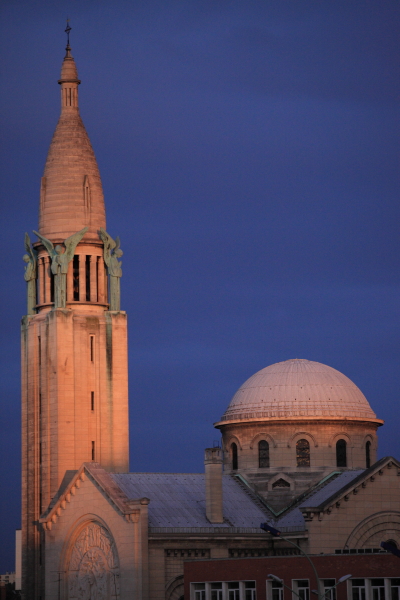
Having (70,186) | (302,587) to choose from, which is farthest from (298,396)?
(302,587)

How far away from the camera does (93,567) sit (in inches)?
3681

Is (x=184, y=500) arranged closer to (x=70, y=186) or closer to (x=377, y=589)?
(x=377, y=589)

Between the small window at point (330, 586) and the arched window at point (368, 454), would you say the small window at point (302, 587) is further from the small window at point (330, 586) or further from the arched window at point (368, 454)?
the arched window at point (368, 454)

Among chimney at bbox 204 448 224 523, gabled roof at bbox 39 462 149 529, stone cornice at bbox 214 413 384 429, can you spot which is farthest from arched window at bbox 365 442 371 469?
gabled roof at bbox 39 462 149 529

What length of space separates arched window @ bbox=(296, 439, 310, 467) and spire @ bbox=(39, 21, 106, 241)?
20085 millimetres

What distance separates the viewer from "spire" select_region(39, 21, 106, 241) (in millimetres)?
106000

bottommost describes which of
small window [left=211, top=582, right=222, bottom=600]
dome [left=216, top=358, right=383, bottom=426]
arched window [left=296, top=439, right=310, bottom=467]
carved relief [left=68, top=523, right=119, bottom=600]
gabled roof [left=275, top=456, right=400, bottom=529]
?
small window [left=211, top=582, right=222, bottom=600]

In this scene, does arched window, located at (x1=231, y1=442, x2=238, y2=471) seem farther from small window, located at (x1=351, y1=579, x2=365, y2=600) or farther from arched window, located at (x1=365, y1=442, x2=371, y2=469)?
small window, located at (x1=351, y1=579, x2=365, y2=600)

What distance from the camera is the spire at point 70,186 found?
106 metres

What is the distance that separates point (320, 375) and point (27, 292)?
21182 mm

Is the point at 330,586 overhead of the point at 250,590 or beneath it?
beneath

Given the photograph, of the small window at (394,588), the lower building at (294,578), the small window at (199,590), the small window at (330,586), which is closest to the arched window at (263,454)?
the lower building at (294,578)

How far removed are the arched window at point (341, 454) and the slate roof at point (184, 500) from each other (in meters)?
6.23

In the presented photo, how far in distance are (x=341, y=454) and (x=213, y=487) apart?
1205cm
